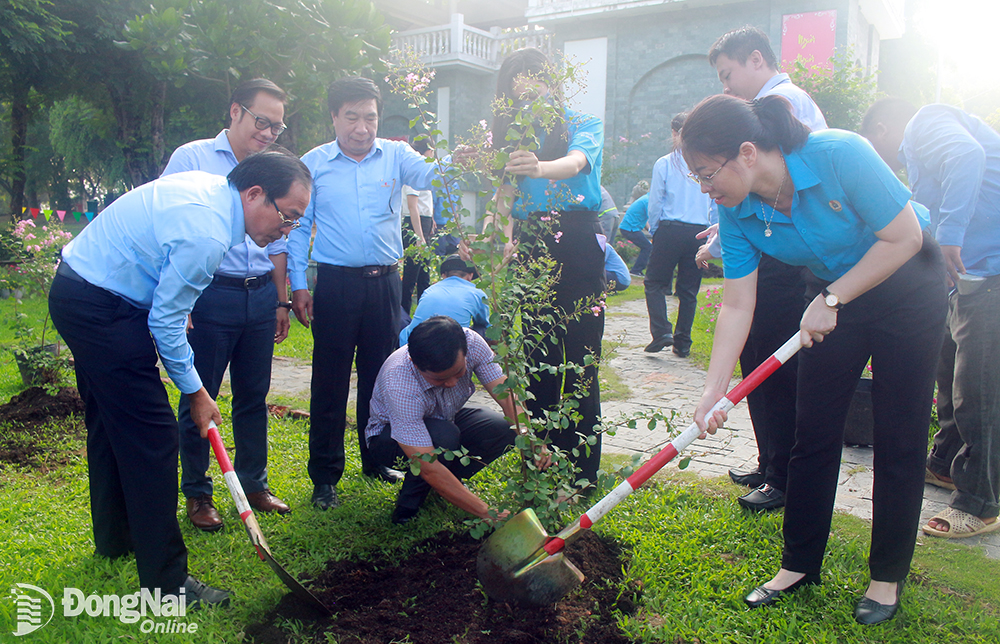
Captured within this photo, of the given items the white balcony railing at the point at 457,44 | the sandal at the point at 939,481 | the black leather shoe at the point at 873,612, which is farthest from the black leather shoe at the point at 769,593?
the white balcony railing at the point at 457,44

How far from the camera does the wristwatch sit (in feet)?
7.21

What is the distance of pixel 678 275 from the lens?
6.58m

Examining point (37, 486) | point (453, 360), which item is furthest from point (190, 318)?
point (37, 486)

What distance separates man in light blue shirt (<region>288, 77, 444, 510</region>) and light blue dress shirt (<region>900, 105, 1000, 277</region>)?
94.0 inches

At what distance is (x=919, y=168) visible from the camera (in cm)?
342

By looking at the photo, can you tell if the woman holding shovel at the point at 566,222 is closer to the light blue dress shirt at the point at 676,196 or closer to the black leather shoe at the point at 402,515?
the black leather shoe at the point at 402,515

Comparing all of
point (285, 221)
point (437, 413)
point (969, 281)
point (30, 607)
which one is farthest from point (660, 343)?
point (30, 607)

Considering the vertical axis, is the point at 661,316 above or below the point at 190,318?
below

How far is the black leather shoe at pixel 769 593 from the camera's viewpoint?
8.13 feet

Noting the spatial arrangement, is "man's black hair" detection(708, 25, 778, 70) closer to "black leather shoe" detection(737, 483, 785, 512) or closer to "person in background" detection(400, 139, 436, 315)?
"black leather shoe" detection(737, 483, 785, 512)

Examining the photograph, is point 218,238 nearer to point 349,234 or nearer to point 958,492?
point 349,234

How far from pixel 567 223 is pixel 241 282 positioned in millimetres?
1497

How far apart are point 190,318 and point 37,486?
1533 mm

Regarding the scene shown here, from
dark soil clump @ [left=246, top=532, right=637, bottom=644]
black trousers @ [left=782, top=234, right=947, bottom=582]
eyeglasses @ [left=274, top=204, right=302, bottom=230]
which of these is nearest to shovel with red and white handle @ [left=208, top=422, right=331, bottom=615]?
dark soil clump @ [left=246, top=532, right=637, bottom=644]
